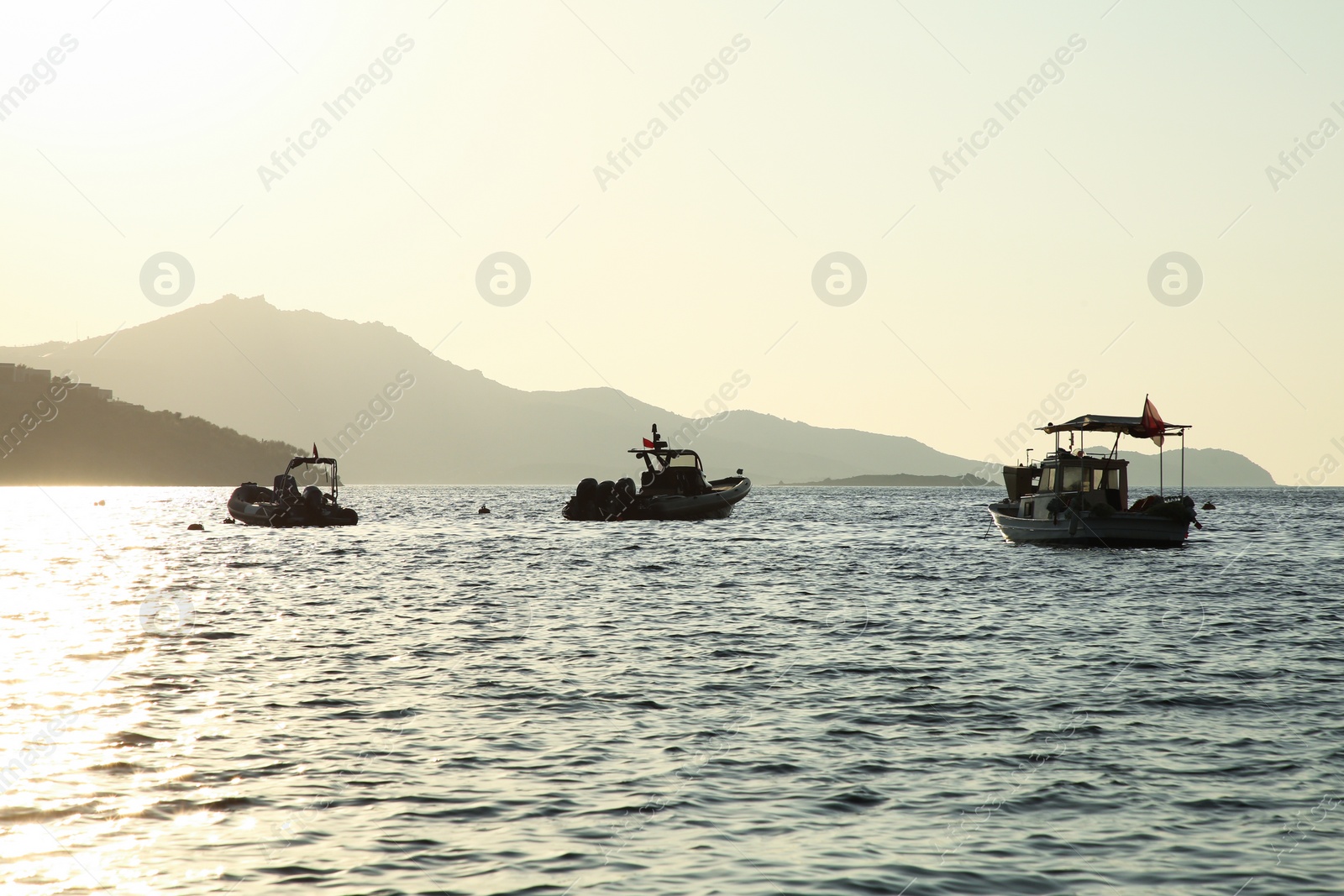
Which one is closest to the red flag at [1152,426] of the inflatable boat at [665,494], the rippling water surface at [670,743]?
the rippling water surface at [670,743]

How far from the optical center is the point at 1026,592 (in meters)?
30.9

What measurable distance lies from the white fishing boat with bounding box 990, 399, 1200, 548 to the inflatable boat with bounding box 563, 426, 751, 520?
28.2m

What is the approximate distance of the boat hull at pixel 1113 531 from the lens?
42.4m

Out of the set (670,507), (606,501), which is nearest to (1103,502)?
(670,507)

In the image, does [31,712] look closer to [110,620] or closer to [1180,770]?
[110,620]

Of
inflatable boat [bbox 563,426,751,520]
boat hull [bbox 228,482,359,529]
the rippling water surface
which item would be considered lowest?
the rippling water surface

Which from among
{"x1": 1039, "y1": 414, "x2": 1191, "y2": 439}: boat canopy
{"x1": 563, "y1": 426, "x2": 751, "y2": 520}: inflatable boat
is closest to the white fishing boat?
{"x1": 1039, "y1": 414, "x2": 1191, "y2": 439}: boat canopy

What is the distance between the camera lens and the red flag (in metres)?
42.9

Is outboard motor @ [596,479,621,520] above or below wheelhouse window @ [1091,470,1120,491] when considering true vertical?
below

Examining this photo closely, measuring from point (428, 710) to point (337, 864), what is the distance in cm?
579

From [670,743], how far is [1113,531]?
115ft

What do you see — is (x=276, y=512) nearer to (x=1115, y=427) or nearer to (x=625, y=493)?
(x=625, y=493)

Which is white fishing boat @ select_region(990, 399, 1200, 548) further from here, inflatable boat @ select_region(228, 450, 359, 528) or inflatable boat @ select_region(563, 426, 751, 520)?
inflatable boat @ select_region(228, 450, 359, 528)

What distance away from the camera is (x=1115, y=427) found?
44.4 metres
